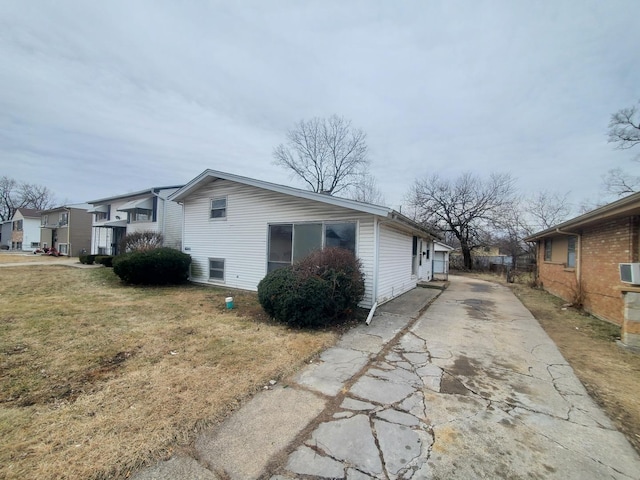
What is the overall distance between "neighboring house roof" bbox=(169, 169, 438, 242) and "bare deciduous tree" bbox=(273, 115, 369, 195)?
16.8 metres

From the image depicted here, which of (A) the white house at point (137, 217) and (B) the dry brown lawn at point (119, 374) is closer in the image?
(B) the dry brown lawn at point (119, 374)

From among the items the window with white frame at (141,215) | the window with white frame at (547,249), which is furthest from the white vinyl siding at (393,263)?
the window with white frame at (141,215)

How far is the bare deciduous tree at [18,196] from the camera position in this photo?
43719mm

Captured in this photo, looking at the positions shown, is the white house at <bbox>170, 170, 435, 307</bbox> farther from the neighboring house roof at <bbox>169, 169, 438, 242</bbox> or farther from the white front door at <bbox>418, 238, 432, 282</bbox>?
the white front door at <bbox>418, 238, 432, 282</bbox>

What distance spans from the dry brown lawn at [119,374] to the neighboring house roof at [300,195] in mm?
3126

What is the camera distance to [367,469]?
6.44 ft

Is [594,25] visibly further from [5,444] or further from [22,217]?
[22,217]

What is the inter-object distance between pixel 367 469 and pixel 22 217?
165 ft

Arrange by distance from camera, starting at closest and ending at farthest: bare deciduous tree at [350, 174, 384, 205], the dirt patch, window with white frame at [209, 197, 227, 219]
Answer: the dirt patch < window with white frame at [209, 197, 227, 219] < bare deciduous tree at [350, 174, 384, 205]

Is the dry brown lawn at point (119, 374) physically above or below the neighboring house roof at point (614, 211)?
below

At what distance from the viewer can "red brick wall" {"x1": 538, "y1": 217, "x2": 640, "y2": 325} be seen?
20.2ft

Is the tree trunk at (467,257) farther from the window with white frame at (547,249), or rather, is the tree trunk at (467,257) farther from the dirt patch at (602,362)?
the dirt patch at (602,362)

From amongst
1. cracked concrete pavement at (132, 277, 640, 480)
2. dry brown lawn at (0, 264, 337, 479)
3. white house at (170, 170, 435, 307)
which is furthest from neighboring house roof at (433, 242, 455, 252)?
dry brown lawn at (0, 264, 337, 479)

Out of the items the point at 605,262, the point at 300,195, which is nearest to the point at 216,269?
the point at 300,195
